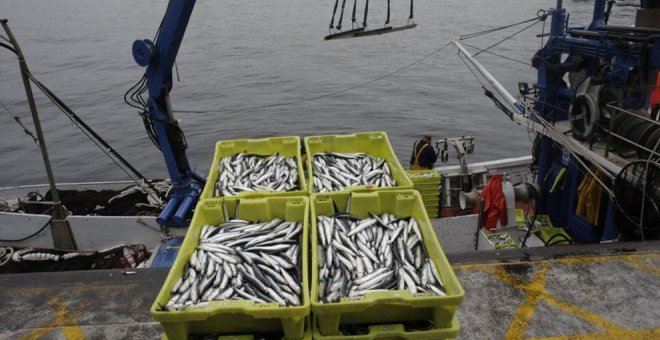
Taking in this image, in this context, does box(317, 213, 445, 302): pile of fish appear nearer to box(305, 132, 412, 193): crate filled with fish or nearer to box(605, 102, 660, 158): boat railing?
box(305, 132, 412, 193): crate filled with fish

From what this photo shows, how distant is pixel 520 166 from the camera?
42.3 feet

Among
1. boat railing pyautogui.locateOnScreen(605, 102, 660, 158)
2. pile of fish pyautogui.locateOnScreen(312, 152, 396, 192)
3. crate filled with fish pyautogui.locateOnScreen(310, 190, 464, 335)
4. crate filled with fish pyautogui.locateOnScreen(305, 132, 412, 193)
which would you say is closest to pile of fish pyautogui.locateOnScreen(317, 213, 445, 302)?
crate filled with fish pyautogui.locateOnScreen(310, 190, 464, 335)

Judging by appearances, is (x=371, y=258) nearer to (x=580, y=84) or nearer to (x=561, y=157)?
(x=580, y=84)

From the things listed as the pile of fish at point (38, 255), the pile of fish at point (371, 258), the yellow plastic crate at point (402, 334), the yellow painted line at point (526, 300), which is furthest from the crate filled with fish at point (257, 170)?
the pile of fish at point (38, 255)

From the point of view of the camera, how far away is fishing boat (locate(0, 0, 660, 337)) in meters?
7.10

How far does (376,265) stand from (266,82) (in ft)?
94.8

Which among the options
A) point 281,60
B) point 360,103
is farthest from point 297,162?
point 281,60

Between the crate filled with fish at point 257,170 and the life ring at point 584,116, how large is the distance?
16.4 ft

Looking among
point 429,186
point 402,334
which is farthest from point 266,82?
point 402,334

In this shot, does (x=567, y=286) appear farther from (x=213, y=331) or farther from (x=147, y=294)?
(x=147, y=294)

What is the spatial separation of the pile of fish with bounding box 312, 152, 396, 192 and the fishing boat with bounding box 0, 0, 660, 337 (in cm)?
245

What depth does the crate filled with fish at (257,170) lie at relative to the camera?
5254 millimetres

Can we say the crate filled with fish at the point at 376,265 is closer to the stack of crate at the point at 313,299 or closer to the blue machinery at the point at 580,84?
the stack of crate at the point at 313,299

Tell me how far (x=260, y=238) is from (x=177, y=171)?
5473 millimetres
